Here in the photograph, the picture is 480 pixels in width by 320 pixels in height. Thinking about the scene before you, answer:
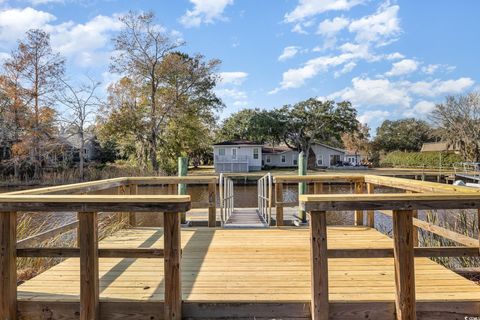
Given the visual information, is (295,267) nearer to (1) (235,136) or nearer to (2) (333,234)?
(2) (333,234)

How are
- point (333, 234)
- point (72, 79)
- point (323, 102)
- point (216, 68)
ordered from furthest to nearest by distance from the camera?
point (323, 102) < point (216, 68) < point (72, 79) < point (333, 234)

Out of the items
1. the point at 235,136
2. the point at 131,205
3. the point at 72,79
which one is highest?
the point at 72,79

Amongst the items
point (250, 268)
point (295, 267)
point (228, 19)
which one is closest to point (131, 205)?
point (250, 268)

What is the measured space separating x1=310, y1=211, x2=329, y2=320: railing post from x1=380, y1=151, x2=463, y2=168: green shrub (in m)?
36.1

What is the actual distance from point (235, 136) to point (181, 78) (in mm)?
18372

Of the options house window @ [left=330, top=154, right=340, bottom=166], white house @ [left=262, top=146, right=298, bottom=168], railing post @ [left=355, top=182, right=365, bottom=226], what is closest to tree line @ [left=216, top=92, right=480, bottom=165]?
white house @ [left=262, top=146, right=298, bottom=168]

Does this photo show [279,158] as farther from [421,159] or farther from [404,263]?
[404,263]

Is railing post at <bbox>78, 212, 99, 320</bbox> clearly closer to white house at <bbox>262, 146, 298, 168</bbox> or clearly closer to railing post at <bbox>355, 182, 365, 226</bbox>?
railing post at <bbox>355, 182, 365, 226</bbox>

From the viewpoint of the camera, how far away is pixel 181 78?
25.8m

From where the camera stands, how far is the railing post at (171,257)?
7.59 feet

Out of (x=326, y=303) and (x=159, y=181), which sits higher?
(x=159, y=181)

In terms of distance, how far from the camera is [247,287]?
2.81 m

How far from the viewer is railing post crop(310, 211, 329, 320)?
2.29m

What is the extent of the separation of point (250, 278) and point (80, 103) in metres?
25.2
